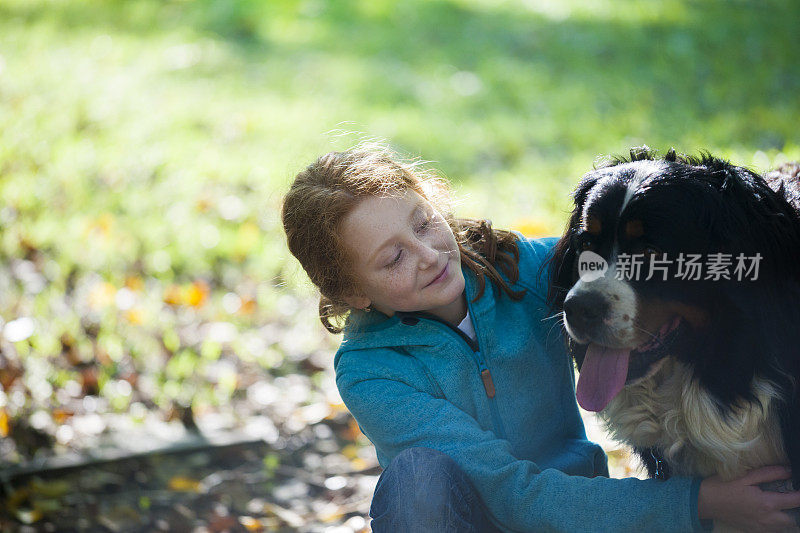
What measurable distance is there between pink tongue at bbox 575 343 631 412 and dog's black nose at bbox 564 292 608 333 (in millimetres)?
108

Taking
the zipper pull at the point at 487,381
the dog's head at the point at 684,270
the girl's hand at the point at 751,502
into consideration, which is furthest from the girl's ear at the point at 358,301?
the girl's hand at the point at 751,502

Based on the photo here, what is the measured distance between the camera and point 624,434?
6.90ft

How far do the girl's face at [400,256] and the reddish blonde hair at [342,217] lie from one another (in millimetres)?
32

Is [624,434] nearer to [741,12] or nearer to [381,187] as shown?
[381,187]

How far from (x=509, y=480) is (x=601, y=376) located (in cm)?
33

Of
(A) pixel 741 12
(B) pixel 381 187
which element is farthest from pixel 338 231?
(A) pixel 741 12

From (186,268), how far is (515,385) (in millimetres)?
2642

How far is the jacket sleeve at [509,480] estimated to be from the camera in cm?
189

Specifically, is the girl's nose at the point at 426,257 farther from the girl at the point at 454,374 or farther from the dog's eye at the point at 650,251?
the dog's eye at the point at 650,251

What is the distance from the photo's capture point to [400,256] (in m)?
2.11

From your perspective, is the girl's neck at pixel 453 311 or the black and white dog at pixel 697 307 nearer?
the black and white dog at pixel 697 307

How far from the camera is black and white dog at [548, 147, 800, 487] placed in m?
1.81

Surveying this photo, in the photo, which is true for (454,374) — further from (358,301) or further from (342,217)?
(342,217)

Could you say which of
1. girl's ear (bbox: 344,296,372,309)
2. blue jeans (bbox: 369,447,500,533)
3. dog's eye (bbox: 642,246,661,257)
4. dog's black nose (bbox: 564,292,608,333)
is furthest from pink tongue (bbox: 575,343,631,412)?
girl's ear (bbox: 344,296,372,309)
